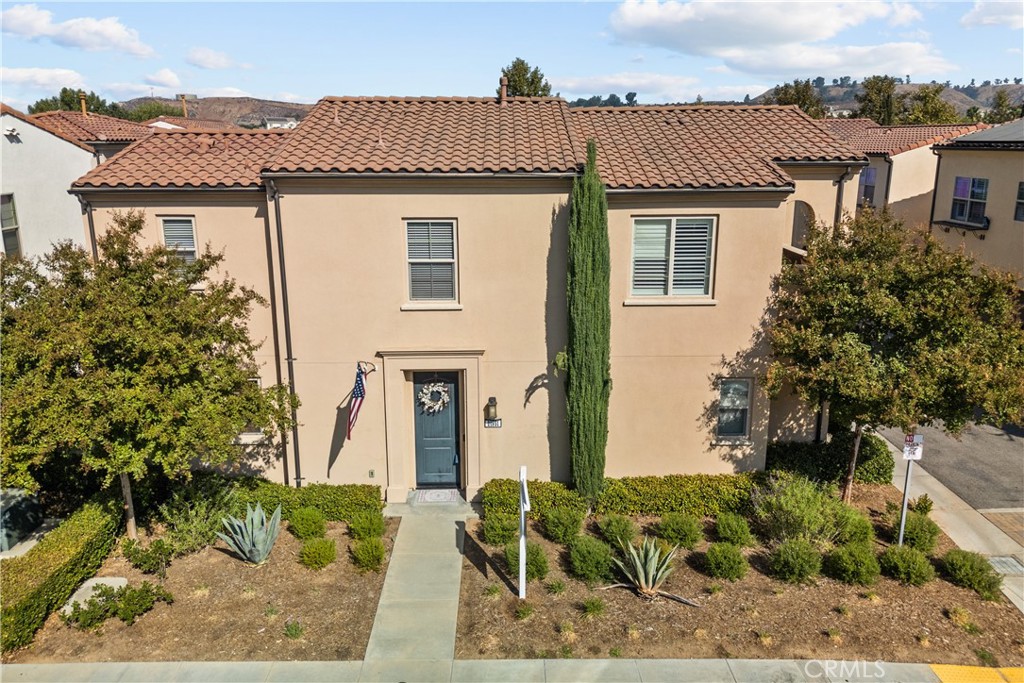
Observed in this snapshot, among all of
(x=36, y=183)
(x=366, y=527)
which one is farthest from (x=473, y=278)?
(x=36, y=183)

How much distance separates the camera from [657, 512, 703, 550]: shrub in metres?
11.9

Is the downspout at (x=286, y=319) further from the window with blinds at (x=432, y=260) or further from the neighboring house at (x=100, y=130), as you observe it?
the neighboring house at (x=100, y=130)

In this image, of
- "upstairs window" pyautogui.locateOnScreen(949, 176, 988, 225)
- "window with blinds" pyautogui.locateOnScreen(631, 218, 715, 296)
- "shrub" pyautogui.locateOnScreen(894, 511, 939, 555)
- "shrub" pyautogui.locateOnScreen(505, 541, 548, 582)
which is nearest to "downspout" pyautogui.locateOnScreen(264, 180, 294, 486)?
"shrub" pyautogui.locateOnScreen(505, 541, 548, 582)

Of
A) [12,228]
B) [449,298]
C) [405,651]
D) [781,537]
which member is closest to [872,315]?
[781,537]

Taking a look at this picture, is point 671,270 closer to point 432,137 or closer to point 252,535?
point 432,137

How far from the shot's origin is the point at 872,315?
1152 centimetres

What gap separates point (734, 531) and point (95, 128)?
28235 millimetres

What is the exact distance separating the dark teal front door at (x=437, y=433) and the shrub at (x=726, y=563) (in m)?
5.14

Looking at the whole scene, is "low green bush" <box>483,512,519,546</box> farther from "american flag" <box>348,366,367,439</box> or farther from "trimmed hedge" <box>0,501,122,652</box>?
"trimmed hedge" <box>0,501,122,652</box>

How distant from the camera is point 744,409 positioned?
13508mm

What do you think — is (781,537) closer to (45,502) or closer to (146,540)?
(146,540)

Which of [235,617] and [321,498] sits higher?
[321,498]

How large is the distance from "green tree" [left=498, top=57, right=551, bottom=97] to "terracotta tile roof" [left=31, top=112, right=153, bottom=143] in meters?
15.0

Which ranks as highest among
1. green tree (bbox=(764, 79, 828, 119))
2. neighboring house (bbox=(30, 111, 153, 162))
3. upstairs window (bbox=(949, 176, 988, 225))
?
green tree (bbox=(764, 79, 828, 119))
